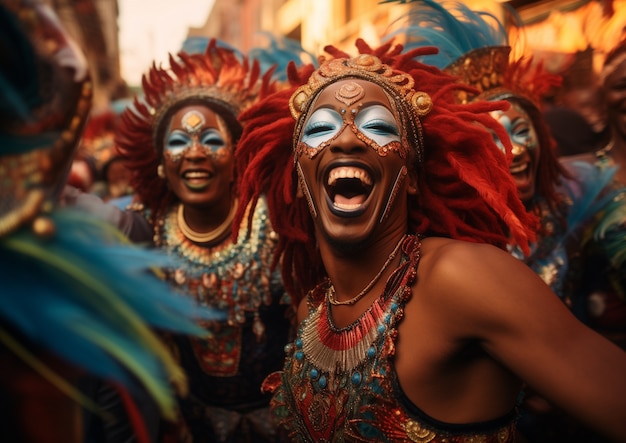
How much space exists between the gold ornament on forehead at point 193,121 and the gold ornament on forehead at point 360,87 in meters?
1.33

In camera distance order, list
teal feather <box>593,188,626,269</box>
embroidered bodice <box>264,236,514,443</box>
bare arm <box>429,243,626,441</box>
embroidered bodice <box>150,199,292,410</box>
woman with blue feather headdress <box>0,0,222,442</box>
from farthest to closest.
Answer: embroidered bodice <box>150,199,292,410</box> → teal feather <box>593,188,626,269</box> → embroidered bodice <box>264,236,514,443</box> → bare arm <box>429,243,626,441</box> → woman with blue feather headdress <box>0,0,222,442</box>

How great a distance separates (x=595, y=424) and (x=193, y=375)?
236 cm

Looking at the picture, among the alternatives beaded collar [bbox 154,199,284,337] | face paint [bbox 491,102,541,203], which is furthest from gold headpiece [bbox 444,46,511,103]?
beaded collar [bbox 154,199,284,337]

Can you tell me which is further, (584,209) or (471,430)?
(584,209)

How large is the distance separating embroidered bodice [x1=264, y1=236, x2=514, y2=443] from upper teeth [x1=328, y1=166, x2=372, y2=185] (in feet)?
0.85

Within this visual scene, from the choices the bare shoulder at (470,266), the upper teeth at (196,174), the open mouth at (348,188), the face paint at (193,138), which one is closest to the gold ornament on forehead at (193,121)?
the face paint at (193,138)

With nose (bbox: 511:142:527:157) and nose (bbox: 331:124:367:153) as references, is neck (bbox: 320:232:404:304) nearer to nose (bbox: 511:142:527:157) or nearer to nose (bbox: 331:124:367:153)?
nose (bbox: 331:124:367:153)

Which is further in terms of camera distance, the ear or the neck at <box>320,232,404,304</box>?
the ear

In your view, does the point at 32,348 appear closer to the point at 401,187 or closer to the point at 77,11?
the point at 401,187

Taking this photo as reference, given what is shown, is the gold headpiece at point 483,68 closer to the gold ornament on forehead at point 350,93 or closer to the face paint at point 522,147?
the face paint at point 522,147

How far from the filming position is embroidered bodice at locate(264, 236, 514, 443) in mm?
1713

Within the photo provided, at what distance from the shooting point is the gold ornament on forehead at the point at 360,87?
206cm

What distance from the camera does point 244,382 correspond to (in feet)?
10.7

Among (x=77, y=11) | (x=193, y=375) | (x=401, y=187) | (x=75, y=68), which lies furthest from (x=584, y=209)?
(x=77, y=11)
